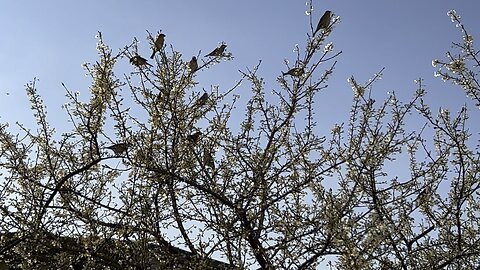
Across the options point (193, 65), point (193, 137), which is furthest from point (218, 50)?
point (193, 137)

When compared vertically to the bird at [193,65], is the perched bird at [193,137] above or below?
below

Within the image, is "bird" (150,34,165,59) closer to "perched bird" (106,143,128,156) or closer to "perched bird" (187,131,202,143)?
"perched bird" (187,131,202,143)

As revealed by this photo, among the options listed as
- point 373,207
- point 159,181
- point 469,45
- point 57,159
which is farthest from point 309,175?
point 57,159

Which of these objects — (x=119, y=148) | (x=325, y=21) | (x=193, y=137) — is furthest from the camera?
(x=325, y=21)

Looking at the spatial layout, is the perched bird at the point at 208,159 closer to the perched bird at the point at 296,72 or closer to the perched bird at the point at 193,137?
the perched bird at the point at 193,137

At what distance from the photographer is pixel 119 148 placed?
3820mm

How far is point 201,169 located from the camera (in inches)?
164

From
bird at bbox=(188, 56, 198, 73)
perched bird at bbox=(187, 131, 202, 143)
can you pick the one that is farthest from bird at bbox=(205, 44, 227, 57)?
perched bird at bbox=(187, 131, 202, 143)

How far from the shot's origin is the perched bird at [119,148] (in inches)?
150

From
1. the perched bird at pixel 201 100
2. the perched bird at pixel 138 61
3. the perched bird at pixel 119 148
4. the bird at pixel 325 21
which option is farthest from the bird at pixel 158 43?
the bird at pixel 325 21

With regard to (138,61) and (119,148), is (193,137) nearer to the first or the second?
(119,148)

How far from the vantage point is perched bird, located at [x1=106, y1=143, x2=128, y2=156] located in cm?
380

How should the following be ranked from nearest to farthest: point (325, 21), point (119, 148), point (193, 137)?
1. point (119, 148)
2. point (193, 137)
3. point (325, 21)

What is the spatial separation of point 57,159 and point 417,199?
2820 mm
